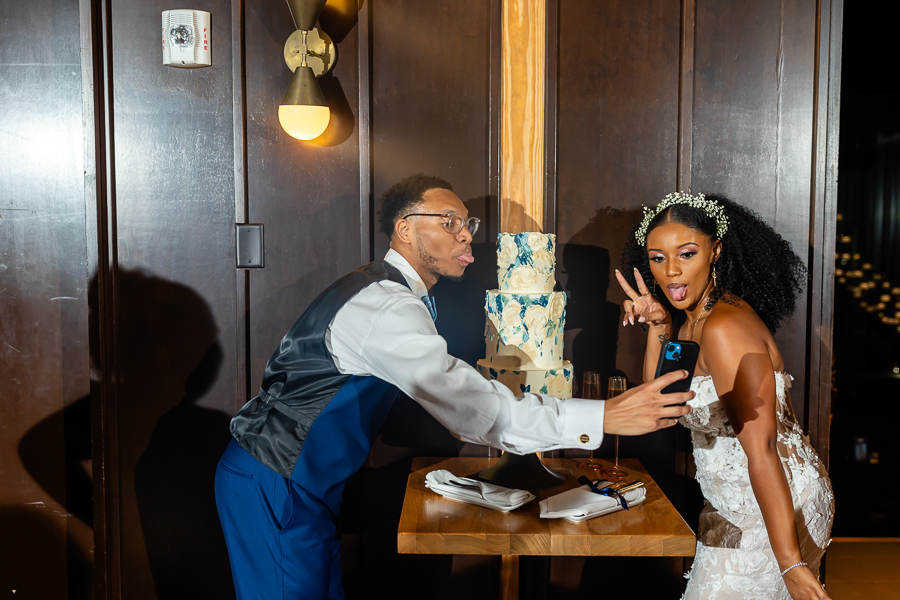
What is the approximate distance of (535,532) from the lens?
5.17 ft

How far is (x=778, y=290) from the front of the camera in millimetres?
1979

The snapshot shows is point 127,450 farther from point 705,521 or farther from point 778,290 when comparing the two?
point 778,290

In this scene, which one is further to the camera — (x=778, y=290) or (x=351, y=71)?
(x=351, y=71)

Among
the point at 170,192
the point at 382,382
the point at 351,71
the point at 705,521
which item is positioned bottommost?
the point at 705,521

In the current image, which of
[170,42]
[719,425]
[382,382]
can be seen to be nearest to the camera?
[382,382]

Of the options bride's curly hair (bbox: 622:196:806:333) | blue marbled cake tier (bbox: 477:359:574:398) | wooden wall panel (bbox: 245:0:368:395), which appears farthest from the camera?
wooden wall panel (bbox: 245:0:368:395)

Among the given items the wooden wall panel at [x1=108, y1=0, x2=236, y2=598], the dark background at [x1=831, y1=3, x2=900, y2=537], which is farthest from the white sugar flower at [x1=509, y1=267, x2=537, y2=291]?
the dark background at [x1=831, y1=3, x2=900, y2=537]

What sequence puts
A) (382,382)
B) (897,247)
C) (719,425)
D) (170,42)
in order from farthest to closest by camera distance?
(897,247), (170,42), (719,425), (382,382)

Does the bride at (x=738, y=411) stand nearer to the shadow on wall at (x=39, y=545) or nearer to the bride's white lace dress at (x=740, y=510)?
the bride's white lace dress at (x=740, y=510)

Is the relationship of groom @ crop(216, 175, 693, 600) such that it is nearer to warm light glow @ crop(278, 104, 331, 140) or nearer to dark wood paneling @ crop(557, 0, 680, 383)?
warm light glow @ crop(278, 104, 331, 140)

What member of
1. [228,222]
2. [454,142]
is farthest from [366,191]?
[228,222]

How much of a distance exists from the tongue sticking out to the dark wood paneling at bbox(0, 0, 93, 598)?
2183 millimetres

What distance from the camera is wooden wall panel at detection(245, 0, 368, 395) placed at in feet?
7.41

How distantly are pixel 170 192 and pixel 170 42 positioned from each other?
0.55 m
